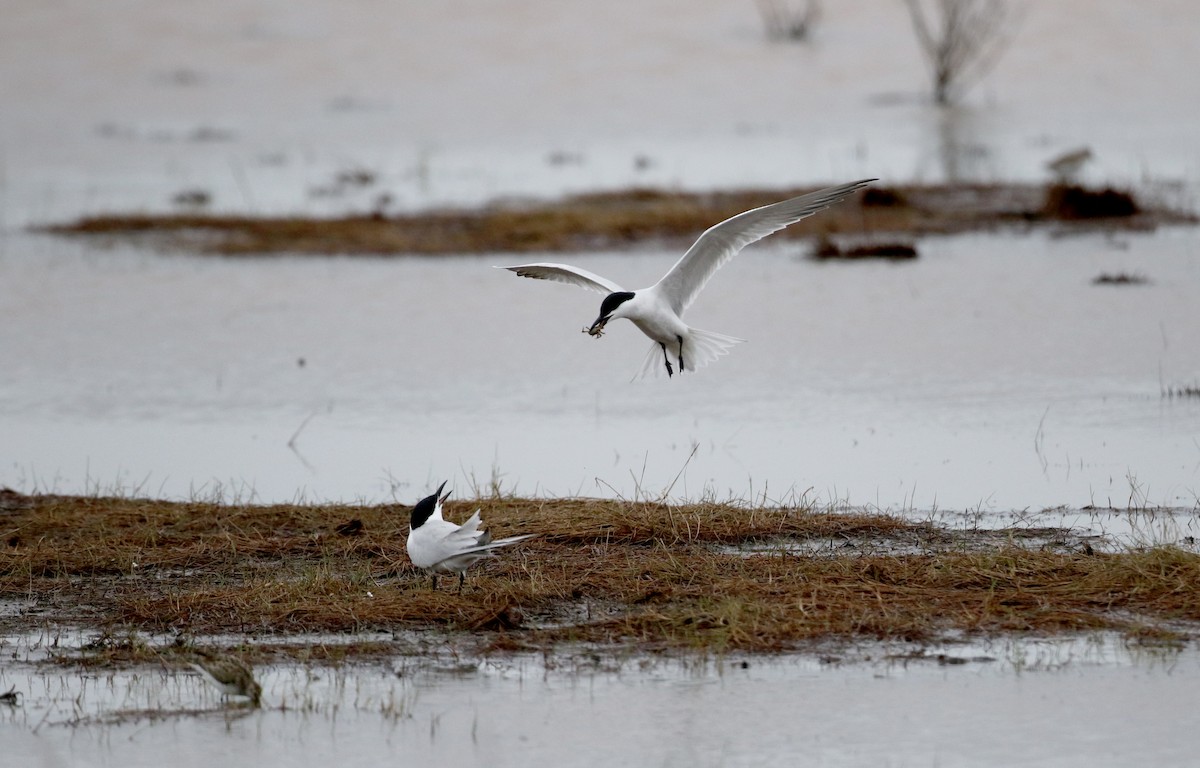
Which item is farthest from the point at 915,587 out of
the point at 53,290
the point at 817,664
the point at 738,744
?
the point at 53,290

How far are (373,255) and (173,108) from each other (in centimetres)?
1791

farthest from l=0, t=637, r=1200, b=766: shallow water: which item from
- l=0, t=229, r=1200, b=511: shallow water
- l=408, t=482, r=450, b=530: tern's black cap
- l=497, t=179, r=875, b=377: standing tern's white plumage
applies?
l=497, t=179, r=875, b=377: standing tern's white plumage

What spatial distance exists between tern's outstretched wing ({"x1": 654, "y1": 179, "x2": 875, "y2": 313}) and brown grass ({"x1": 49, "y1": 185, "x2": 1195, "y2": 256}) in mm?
8980

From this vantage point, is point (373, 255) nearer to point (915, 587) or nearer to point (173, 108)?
point (915, 587)

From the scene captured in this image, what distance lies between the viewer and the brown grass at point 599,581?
21.0ft

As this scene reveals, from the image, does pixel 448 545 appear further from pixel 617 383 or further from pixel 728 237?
pixel 617 383

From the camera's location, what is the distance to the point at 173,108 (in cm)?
3475

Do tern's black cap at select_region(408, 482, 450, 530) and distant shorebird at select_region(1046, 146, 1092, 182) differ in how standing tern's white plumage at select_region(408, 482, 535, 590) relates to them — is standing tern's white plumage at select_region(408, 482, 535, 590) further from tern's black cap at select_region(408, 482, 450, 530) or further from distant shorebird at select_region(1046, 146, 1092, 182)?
distant shorebird at select_region(1046, 146, 1092, 182)

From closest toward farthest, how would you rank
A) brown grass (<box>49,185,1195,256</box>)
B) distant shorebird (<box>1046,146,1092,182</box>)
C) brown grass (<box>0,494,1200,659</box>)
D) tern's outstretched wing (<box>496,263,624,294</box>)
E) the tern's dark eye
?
brown grass (<box>0,494,1200,659</box>), the tern's dark eye, tern's outstretched wing (<box>496,263,624,294</box>), brown grass (<box>49,185,1195,256</box>), distant shorebird (<box>1046,146,1092,182</box>)

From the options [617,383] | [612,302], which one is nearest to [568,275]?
[612,302]

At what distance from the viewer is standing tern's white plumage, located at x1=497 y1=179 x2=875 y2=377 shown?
8602 mm

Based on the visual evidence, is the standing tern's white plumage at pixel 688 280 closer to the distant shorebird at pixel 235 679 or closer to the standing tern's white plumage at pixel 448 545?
the standing tern's white plumage at pixel 448 545

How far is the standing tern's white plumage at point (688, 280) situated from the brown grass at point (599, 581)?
1284 millimetres

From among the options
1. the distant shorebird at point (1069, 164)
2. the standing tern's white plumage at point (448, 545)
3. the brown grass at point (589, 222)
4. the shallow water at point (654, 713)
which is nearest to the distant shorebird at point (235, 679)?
the shallow water at point (654, 713)
